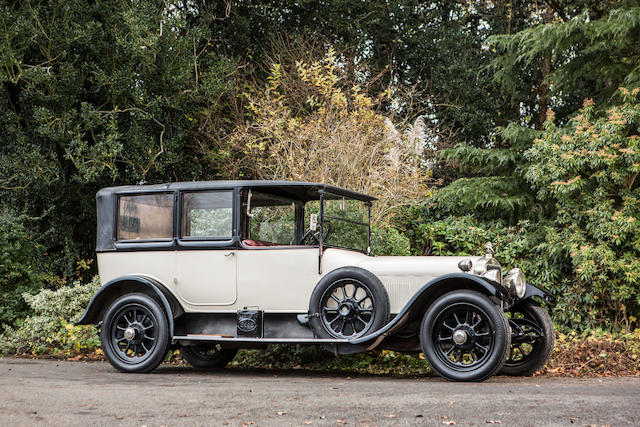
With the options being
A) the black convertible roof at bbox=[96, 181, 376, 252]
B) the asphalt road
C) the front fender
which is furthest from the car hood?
the asphalt road

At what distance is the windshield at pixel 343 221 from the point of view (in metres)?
7.41

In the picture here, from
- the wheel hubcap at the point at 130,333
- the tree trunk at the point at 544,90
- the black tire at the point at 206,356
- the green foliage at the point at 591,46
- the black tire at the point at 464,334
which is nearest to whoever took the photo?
the black tire at the point at 464,334

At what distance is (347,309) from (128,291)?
262 cm

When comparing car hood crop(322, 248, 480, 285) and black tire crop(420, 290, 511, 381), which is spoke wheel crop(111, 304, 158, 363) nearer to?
car hood crop(322, 248, 480, 285)

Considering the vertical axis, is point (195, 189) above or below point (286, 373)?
above

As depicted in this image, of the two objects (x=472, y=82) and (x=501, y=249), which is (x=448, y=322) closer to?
(x=501, y=249)

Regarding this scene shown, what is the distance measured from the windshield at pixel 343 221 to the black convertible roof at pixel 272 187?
0.08m

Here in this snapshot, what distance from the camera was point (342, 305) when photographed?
6.78 metres

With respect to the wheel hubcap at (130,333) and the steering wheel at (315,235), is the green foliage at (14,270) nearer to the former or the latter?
the wheel hubcap at (130,333)

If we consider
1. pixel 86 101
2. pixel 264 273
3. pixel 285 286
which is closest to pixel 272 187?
pixel 264 273

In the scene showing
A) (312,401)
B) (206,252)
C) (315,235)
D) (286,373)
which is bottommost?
(286,373)

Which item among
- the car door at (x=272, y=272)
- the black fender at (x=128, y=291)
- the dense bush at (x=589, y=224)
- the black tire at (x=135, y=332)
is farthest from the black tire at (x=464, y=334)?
the dense bush at (x=589, y=224)

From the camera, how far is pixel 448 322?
6504mm

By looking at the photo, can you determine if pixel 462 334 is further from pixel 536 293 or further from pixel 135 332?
pixel 135 332
